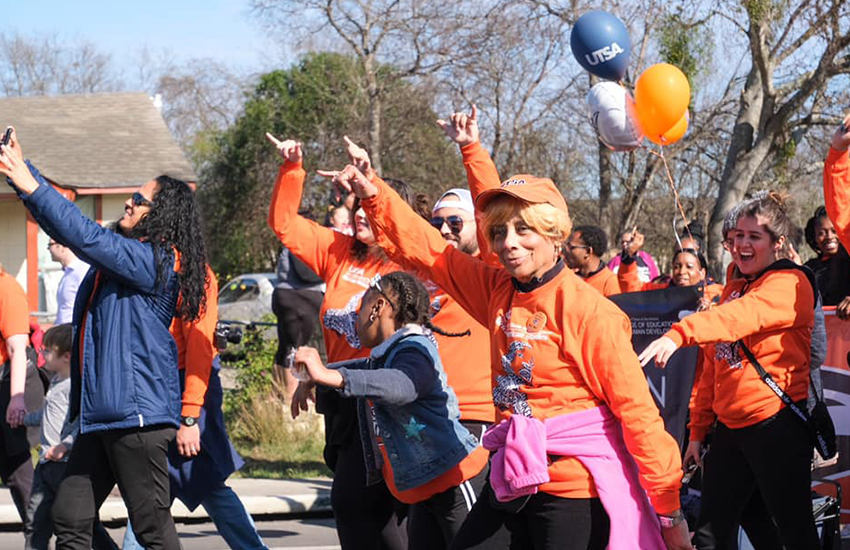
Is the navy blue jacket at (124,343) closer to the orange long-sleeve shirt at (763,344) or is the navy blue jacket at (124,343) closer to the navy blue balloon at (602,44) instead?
the orange long-sleeve shirt at (763,344)

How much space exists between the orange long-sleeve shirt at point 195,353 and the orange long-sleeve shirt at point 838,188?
2758mm

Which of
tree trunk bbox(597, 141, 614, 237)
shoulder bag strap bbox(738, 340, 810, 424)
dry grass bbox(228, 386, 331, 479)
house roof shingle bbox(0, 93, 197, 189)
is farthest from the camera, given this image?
house roof shingle bbox(0, 93, 197, 189)

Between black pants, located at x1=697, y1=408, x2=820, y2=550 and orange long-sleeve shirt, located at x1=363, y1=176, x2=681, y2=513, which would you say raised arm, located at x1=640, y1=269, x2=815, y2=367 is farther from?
orange long-sleeve shirt, located at x1=363, y1=176, x2=681, y2=513

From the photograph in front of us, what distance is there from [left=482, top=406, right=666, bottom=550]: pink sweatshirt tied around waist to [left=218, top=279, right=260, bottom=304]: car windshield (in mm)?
21582

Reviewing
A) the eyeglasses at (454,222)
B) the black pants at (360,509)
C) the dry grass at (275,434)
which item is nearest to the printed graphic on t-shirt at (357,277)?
the eyeglasses at (454,222)

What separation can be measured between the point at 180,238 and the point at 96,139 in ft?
63.1

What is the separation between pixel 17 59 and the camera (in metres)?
42.4

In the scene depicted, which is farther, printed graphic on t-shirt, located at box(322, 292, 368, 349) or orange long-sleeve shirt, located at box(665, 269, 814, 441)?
printed graphic on t-shirt, located at box(322, 292, 368, 349)

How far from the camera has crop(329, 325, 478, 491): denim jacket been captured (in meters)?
4.38

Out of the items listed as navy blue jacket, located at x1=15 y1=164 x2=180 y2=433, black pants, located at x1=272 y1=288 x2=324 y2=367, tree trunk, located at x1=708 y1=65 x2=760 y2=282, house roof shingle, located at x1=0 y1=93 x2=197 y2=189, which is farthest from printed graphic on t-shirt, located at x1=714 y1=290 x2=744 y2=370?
house roof shingle, located at x1=0 y1=93 x2=197 y2=189

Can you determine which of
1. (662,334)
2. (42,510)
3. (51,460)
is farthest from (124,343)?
(662,334)

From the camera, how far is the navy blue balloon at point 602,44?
7848mm

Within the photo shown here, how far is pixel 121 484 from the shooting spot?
189 inches

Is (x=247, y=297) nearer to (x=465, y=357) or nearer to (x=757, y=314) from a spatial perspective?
(x=465, y=357)
